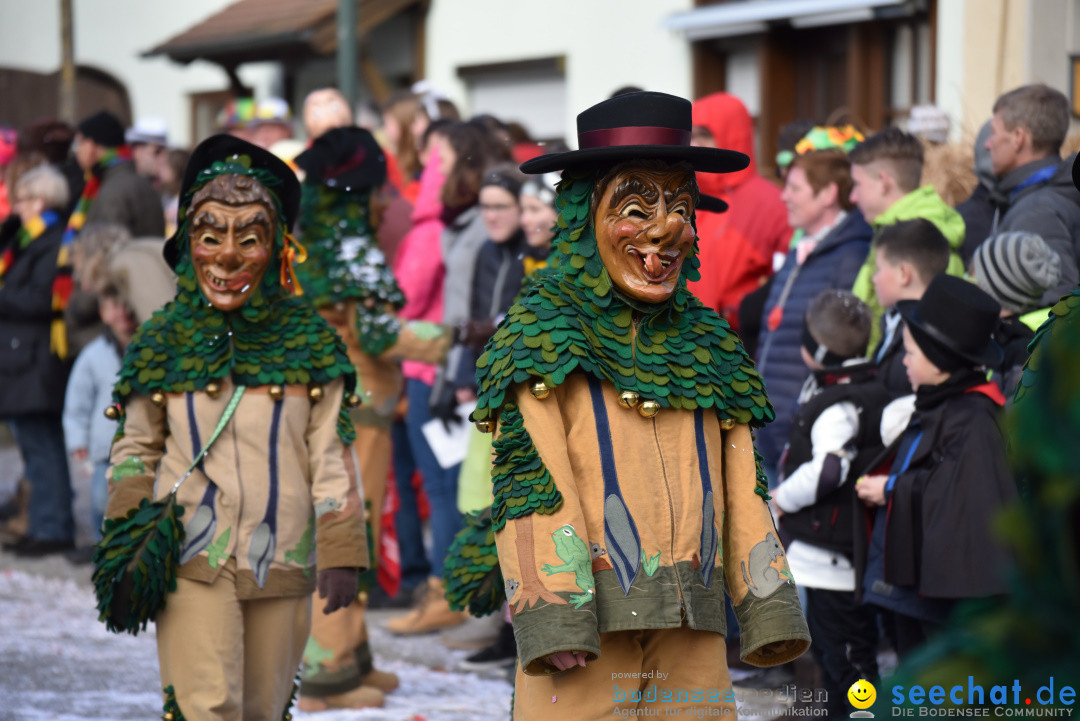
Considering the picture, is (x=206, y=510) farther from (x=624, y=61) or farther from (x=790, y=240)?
(x=624, y=61)

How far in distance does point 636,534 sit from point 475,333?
3.06 metres

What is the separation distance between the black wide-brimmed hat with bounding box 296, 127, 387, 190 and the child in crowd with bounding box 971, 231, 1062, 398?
8.78ft

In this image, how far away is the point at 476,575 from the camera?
11.1 ft

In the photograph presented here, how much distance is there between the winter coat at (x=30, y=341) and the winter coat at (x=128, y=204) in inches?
18.1

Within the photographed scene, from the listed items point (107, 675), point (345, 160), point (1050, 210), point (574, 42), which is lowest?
point (107, 675)

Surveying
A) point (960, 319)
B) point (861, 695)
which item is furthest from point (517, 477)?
point (960, 319)

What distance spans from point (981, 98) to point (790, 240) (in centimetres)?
375

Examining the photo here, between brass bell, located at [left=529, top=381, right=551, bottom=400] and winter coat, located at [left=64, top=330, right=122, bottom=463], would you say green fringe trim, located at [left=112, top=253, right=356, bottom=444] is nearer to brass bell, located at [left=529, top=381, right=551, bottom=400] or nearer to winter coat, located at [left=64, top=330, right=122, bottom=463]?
brass bell, located at [left=529, top=381, right=551, bottom=400]

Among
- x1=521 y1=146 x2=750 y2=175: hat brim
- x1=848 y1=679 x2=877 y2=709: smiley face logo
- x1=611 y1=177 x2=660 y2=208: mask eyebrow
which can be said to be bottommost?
x1=848 y1=679 x2=877 y2=709: smiley face logo

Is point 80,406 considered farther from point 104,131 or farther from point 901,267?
point 901,267

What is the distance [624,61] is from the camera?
12.8 metres

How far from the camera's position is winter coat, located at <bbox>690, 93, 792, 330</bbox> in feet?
20.6

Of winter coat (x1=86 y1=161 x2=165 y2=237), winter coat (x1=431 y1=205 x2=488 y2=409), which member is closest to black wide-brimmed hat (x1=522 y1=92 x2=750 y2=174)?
winter coat (x1=431 y1=205 x2=488 y2=409)

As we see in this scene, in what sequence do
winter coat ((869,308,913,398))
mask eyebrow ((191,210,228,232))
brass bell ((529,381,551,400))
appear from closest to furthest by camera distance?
1. brass bell ((529,381,551,400))
2. mask eyebrow ((191,210,228,232))
3. winter coat ((869,308,913,398))
